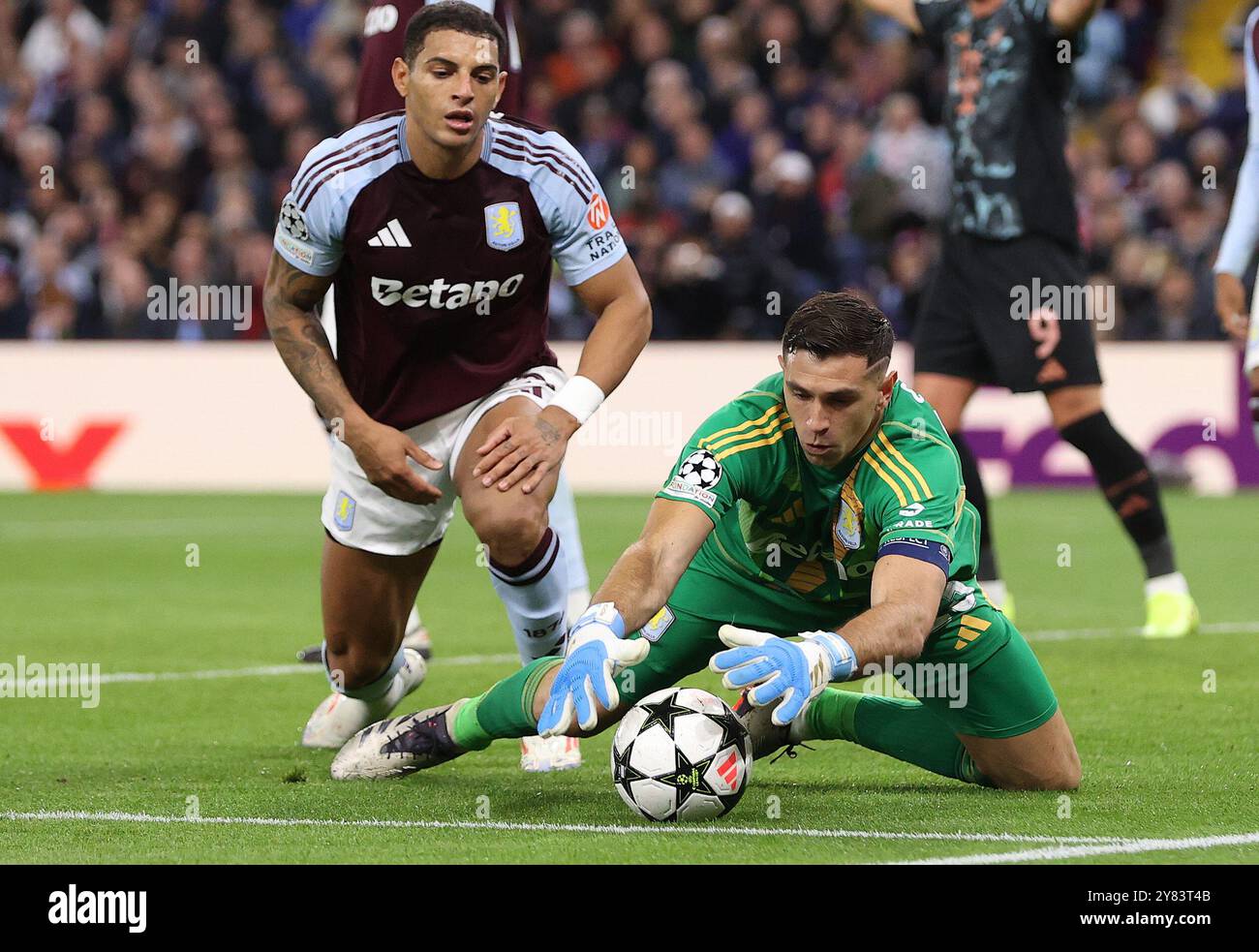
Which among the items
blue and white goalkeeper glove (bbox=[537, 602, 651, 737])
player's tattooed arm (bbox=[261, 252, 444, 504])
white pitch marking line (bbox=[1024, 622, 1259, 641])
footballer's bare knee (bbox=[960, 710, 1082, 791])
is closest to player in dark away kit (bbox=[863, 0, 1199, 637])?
white pitch marking line (bbox=[1024, 622, 1259, 641])

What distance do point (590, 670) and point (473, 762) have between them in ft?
4.75

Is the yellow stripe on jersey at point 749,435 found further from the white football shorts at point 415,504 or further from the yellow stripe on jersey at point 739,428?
the white football shorts at point 415,504

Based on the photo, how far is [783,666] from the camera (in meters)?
4.41

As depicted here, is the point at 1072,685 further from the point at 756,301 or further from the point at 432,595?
the point at 756,301

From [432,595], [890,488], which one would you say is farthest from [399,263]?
[432,595]

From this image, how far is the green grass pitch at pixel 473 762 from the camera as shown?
15.0ft

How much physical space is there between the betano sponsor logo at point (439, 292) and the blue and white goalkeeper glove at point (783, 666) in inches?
67.5

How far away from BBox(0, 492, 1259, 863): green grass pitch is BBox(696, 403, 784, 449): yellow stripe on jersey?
3.05 ft

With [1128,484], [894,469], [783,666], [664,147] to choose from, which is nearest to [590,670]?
[783,666]

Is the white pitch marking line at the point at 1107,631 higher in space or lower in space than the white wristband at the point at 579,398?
lower

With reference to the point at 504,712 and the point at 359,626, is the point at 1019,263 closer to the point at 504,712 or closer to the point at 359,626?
the point at 359,626

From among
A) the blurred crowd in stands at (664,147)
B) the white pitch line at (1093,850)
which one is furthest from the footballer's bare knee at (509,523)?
the blurred crowd in stands at (664,147)

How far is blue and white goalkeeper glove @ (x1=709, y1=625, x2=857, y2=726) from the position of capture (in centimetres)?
437
